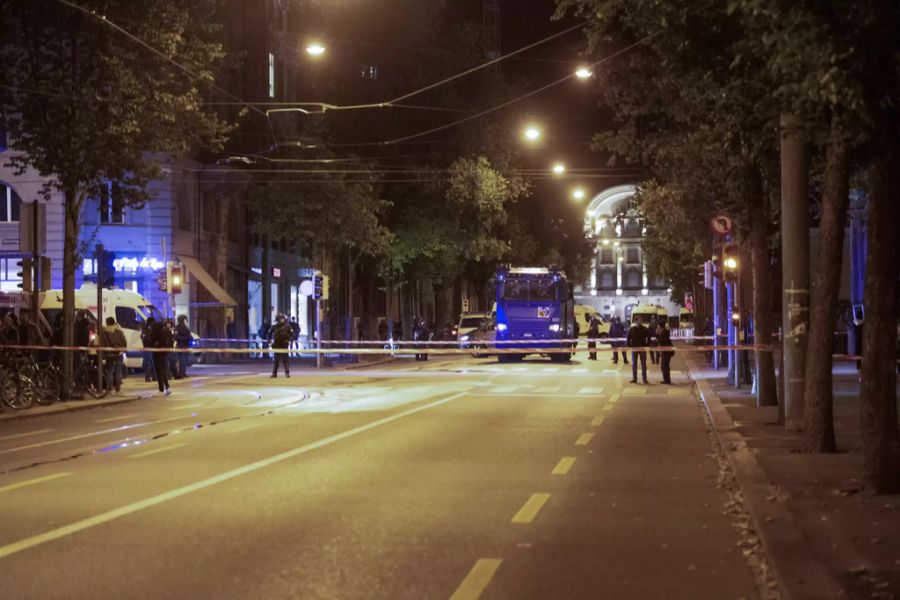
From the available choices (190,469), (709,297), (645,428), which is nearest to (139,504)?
(190,469)

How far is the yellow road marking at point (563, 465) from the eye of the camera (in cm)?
1327

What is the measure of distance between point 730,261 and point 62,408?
13.3 meters

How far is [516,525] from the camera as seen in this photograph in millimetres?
9828

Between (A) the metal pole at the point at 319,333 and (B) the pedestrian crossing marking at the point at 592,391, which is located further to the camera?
(A) the metal pole at the point at 319,333

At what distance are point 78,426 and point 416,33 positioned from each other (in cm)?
3358

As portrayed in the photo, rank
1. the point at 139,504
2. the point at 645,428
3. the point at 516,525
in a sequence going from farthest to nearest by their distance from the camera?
the point at 645,428 → the point at 139,504 → the point at 516,525

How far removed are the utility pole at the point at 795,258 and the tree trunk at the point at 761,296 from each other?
18.3 ft

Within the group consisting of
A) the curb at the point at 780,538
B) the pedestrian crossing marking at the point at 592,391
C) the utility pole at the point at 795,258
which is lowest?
the curb at the point at 780,538

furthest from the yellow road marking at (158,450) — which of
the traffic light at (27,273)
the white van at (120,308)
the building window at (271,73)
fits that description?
the building window at (271,73)

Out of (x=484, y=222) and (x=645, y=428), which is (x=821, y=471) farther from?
(x=484, y=222)

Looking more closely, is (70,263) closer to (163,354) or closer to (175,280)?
(163,354)

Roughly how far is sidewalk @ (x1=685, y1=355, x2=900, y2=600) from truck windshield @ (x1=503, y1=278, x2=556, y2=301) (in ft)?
104

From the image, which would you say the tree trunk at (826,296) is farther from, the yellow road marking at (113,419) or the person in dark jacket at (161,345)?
the person in dark jacket at (161,345)

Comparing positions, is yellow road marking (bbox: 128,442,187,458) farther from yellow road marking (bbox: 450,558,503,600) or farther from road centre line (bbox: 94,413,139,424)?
yellow road marking (bbox: 450,558,503,600)
